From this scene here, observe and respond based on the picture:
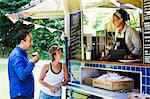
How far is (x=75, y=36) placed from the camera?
5469mm

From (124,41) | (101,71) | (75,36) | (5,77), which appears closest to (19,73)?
(5,77)

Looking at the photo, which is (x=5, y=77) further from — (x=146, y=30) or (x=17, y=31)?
(x=146, y=30)

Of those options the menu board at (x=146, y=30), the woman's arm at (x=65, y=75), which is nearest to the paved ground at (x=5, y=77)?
the woman's arm at (x=65, y=75)

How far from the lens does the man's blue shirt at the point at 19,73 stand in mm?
5055

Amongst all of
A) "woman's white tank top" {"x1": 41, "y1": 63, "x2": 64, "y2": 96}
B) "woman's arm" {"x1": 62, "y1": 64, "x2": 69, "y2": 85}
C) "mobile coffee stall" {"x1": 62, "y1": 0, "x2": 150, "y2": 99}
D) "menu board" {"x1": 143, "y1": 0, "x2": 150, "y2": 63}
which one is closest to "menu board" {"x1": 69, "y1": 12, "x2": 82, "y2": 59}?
"mobile coffee stall" {"x1": 62, "y1": 0, "x2": 150, "y2": 99}

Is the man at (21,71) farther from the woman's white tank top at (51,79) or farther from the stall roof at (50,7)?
the stall roof at (50,7)

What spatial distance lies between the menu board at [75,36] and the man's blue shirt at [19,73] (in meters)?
0.78

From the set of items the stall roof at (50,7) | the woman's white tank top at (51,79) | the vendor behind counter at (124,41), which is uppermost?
the stall roof at (50,7)

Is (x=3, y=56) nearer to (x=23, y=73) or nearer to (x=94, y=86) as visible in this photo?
(x=23, y=73)

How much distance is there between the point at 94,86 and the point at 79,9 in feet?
4.40

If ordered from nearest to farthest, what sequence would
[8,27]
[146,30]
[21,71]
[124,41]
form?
[146,30] → [124,41] → [21,71] → [8,27]

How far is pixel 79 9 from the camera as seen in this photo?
17.7 feet

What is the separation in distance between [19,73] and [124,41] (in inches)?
67.7

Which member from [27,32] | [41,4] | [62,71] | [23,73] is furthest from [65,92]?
[41,4]
